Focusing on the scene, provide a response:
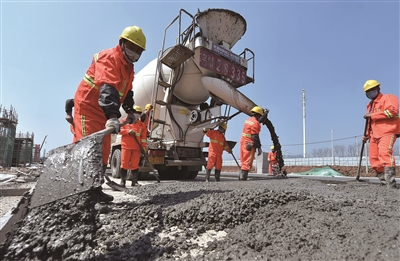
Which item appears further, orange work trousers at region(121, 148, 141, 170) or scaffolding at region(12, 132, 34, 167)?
scaffolding at region(12, 132, 34, 167)

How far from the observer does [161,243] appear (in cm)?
157

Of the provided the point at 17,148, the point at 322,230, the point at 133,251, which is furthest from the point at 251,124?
the point at 17,148

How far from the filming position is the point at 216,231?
1860mm

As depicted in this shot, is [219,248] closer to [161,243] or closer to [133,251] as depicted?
[161,243]

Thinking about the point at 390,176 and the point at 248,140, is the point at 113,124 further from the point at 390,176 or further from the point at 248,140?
the point at 390,176

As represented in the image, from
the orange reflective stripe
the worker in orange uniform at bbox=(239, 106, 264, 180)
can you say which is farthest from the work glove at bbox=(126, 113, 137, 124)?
the worker in orange uniform at bbox=(239, 106, 264, 180)

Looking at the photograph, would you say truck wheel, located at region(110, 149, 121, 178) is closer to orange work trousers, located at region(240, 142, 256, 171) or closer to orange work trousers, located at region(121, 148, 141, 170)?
orange work trousers, located at region(121, 148, 141, 170)

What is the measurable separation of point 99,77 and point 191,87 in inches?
177

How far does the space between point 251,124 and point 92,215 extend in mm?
4363

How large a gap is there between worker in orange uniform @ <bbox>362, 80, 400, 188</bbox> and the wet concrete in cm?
215

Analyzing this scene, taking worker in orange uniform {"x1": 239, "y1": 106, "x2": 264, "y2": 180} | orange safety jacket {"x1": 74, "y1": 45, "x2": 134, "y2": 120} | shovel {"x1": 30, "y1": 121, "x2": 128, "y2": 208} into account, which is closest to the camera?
shovel {"x1": 30, "y1": 121, "x2": 128, "y2": 208}

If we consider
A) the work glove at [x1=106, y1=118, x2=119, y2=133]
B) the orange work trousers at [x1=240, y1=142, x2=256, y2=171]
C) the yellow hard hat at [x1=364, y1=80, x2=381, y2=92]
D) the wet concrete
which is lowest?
the wet concrete

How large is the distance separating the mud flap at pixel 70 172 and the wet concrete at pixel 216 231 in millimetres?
63

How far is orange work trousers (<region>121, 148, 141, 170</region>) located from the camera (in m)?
4.66
